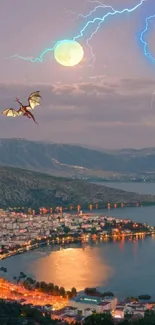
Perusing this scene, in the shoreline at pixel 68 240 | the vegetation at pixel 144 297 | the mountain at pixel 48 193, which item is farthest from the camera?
the mountain at pixel 48 193

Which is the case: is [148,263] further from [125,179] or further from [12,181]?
[125,179]

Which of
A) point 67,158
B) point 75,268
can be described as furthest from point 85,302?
point 67,158

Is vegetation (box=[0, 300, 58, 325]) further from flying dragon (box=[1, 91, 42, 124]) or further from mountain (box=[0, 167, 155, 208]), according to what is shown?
mountain (box=[0, 167, 155, 208])

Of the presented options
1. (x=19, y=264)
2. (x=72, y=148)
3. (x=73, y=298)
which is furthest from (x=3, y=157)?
(x=73, y=298)

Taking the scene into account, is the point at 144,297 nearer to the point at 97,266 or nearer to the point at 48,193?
the point at 97,266

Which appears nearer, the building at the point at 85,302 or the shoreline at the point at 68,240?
the building at the point at 85,302

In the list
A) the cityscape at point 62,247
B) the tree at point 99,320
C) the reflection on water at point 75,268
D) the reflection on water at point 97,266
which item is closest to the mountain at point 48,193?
the cityscape at point 62,247

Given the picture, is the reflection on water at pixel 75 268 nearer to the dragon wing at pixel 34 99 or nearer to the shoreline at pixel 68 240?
the shoreline at pixel 68 240
